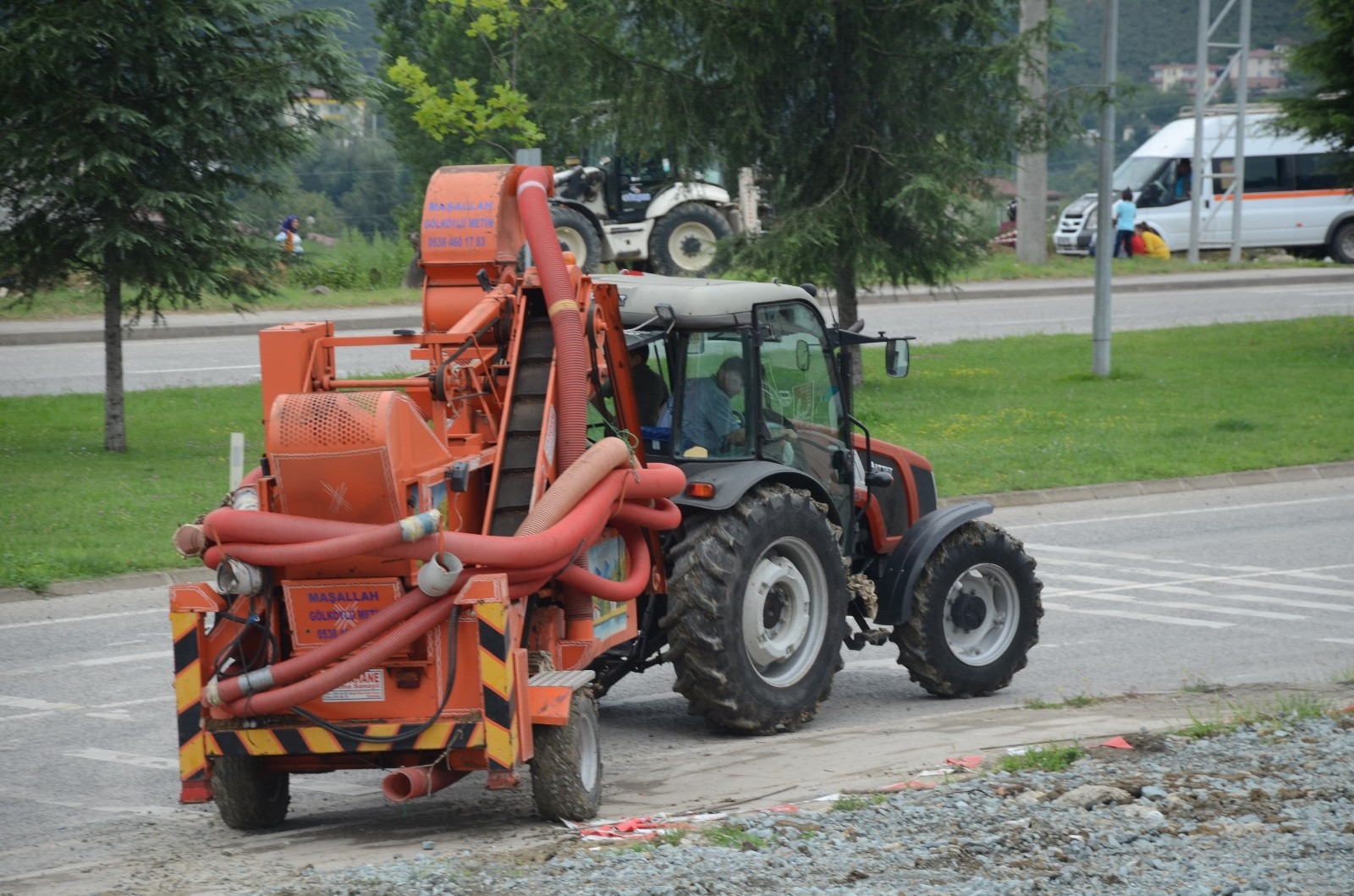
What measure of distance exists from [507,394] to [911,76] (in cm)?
1512

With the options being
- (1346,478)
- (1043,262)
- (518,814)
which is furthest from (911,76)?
(1043,262)

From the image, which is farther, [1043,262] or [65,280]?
[1043,262]

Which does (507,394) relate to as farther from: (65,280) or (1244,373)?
(1244,373)

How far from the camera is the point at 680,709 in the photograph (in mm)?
10102

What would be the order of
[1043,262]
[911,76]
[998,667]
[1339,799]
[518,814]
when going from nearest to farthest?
1. [1339,799]
2. [518,814]
3. [998,667]
4. [911,76]
5. [1043,262]

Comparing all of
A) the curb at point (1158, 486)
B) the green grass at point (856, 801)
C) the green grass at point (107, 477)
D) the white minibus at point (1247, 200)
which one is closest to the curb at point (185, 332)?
the green grass at point (107, 477)

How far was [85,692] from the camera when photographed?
1030cm

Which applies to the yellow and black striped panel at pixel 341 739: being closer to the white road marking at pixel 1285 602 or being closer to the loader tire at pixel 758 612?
the loader tire at pixel 758 612

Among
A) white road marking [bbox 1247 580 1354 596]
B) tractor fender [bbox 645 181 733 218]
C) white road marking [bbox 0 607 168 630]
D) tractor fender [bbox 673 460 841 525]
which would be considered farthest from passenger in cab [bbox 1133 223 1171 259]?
tractor fender [bbox 673 460 841 525]

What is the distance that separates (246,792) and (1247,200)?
42.9 metres

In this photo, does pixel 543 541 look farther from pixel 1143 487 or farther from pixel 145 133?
pixel 145 133

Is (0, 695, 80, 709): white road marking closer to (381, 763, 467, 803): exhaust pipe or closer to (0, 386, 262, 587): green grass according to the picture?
(0, 386, 262, 587): green grass

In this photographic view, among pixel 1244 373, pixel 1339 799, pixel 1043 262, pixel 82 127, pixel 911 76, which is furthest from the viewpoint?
pixel 1043 262

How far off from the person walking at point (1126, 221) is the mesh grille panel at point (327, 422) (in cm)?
3775
